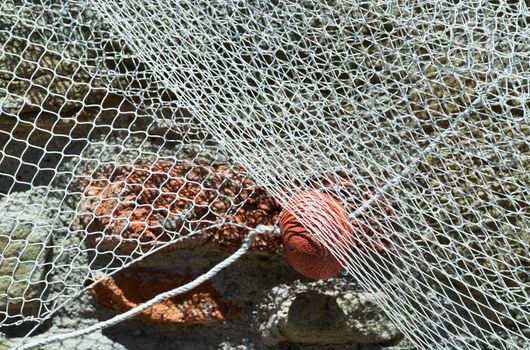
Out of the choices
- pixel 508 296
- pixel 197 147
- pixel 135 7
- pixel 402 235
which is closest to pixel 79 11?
pixel 135 7

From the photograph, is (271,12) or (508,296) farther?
(271,12)

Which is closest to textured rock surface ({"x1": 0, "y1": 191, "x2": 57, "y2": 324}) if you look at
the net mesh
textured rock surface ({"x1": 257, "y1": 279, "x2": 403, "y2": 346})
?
the net mesh

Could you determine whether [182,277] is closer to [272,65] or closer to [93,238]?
[93,238]

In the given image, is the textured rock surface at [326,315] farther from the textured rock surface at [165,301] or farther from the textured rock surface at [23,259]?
the textured rock surface at [23,259]

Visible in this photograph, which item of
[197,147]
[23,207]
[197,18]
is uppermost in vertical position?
[197,18]

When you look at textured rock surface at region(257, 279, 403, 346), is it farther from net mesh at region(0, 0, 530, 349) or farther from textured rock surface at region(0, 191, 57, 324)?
textured rock surface at region(0, 191, 57, 324)
